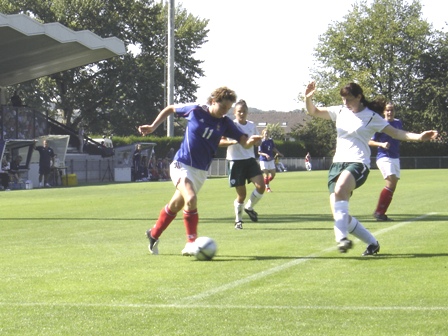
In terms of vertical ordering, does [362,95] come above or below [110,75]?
below

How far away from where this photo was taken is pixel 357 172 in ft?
33.9

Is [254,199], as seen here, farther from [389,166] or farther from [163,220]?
[163,220]

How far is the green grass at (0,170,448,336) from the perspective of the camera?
6285 mm

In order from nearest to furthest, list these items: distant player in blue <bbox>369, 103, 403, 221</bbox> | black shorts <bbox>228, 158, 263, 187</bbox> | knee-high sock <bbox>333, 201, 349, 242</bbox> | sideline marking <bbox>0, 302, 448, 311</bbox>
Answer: sideline marking <bbox>0, 302, 448, 311</bbox>, knee-high sock <bbox>333, 201, 349, 242</bbox>, black shorts <bbox>228, 158, 263, 187</bbox>, distant player in blue <bbox>369, 103, 403, 221</bbox>

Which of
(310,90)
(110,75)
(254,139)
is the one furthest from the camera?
(110,75)

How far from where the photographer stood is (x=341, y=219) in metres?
10.1

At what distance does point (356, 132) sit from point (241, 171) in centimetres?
518

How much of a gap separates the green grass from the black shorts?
2.53 ft

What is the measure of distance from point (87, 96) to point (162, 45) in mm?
7666

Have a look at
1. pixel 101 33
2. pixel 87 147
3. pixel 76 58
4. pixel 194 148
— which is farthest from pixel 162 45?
pixel 194 148

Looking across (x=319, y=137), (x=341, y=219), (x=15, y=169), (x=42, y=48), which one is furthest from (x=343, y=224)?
(x=319, y=137)

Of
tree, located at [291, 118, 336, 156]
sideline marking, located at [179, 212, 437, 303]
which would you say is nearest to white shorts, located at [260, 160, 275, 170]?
sideline marking, located at [179, 212, 437, 303]

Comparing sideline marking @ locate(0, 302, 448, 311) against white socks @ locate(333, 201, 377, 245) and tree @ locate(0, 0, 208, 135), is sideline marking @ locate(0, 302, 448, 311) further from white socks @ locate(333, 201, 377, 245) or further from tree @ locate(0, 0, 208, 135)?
tree @ locate(0, 0, 208, 135)

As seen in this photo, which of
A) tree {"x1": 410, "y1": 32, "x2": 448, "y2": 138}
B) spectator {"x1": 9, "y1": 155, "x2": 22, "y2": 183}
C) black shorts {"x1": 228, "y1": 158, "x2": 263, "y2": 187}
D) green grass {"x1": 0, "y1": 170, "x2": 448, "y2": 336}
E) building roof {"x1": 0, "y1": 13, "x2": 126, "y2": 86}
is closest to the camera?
green grass {"x1": 0, "y1": 170, "x2": 448, "y2": 336}
